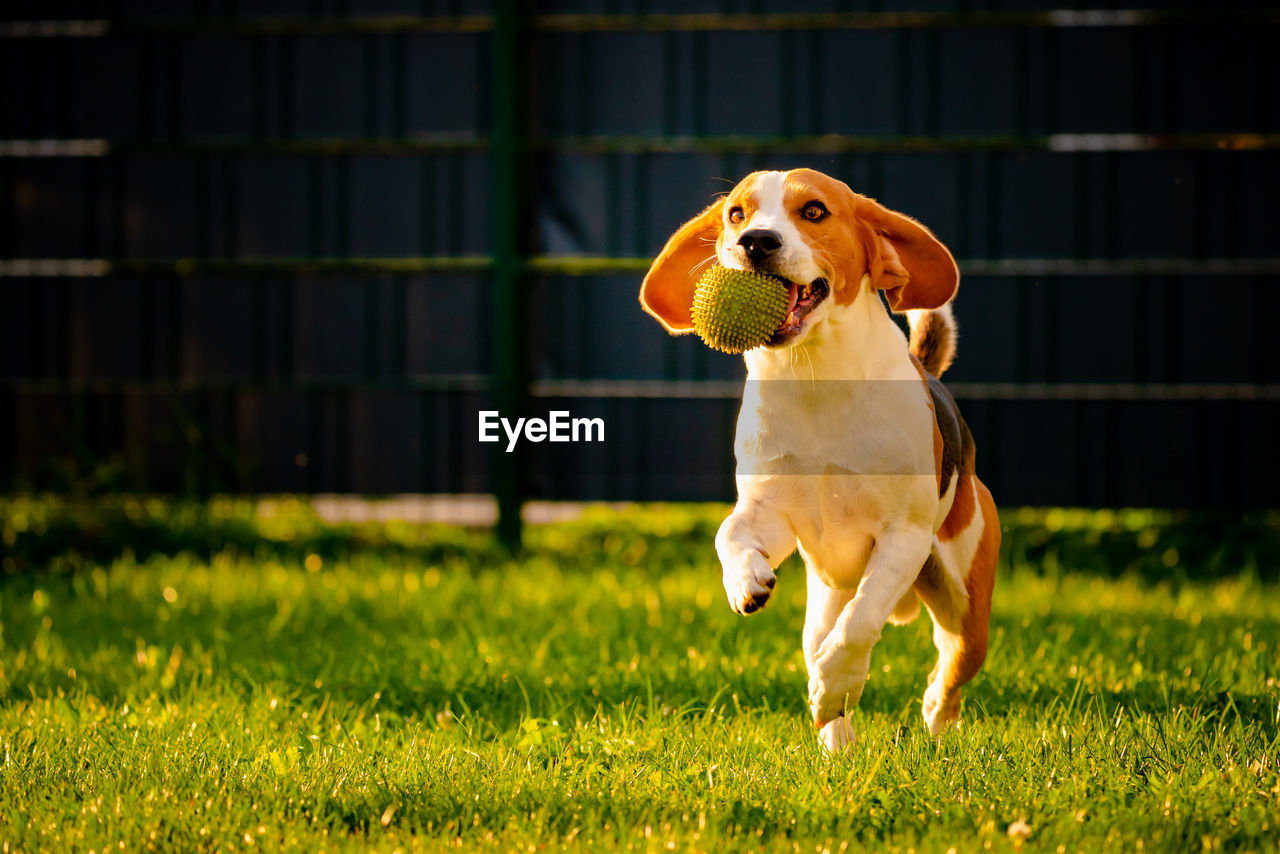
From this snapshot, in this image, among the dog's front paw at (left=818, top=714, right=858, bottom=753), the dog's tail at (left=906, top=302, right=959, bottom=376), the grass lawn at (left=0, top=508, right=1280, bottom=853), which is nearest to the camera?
the grass lawn at (left=0, top=508, right=1280, bottom=853)

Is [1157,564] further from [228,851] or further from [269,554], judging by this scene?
[228,851]

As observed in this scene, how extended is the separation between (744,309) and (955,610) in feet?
3.07

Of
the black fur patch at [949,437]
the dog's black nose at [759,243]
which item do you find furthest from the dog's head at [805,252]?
the black fur patch at [949,437]

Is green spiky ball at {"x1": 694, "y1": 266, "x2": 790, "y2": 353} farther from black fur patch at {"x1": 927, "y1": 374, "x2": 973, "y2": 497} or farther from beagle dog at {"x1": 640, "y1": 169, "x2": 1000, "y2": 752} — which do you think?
black fur patch at {"x1": 927, "y1": 374, "x2": 973, "y2": 497}

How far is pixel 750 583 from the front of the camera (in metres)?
2.62

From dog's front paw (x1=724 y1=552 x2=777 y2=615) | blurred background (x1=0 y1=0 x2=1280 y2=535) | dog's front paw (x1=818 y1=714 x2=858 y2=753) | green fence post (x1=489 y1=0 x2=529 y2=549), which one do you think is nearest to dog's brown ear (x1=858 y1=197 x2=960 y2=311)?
dog's front paw (x1=724 y1=552 x2=777 y2=615)

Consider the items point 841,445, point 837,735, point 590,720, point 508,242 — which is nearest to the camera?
point 841,445

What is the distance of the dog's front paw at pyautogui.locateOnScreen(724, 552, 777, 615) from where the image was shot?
8.50 feet

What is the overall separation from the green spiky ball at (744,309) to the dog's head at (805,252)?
0.03 meters

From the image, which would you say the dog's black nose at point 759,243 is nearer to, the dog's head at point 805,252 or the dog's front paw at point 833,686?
the dog's head at point 805,252

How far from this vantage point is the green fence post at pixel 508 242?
609cm

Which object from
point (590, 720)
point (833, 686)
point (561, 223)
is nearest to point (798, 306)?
point (833, 686)

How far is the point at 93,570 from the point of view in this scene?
5660mm

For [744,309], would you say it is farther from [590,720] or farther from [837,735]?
[590,720]
